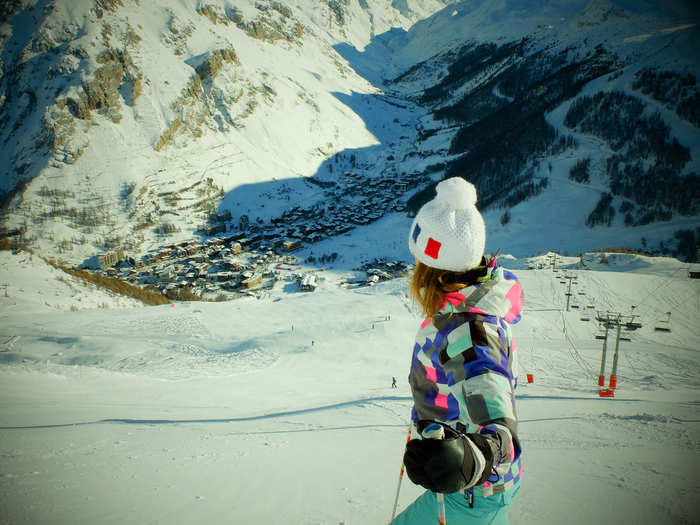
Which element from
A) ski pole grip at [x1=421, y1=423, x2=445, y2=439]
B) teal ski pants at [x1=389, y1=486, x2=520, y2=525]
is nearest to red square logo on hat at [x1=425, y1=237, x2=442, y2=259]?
ski pole grip at [x1=421, y1=423, x2=445, y2=439]

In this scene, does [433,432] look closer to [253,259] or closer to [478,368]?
[478,368]

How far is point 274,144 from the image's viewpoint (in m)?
87.5

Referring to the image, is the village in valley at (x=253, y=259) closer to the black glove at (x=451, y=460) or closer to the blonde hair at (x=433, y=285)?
the blonde hair at (x=433, y=285)

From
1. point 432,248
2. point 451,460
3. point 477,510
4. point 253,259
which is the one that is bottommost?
point 477,510

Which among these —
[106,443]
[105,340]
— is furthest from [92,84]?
[106,443]

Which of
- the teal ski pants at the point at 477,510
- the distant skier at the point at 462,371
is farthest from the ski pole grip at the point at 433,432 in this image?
the teal ski pants at the point at 477,510

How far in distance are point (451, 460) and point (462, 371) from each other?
34cm

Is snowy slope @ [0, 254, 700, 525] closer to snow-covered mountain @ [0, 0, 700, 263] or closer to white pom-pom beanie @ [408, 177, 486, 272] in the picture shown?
white pom-pom beanie @ [408, 177, 486, 272]

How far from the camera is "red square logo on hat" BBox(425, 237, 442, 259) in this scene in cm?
163

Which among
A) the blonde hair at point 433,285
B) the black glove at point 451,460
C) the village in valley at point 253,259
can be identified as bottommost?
the black glove at point 451,460

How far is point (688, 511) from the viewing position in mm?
2828

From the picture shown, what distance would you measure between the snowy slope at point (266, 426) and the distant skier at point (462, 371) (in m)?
2.04

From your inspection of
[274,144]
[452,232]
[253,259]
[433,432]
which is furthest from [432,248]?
[274,144]

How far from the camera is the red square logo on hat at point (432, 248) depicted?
5.35 feet
